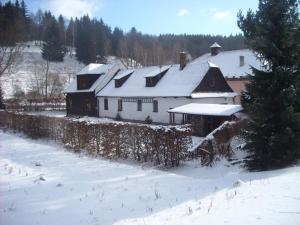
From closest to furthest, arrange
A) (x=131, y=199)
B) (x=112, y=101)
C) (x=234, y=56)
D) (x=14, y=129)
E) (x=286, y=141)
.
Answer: (x=131, y=199), (x=286, y=141), (x=14, y=129), (x=112, y=101), (x=234, y=56)

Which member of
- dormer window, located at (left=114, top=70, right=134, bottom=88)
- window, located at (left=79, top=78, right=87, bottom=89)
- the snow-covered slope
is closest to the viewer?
dormer window, located at (left=114, top=70, right=134, bottom=88)

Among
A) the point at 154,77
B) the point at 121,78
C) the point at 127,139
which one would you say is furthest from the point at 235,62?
the point at 127,139

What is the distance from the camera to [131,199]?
26.2 ft

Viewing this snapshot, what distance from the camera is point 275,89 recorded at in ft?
38.5

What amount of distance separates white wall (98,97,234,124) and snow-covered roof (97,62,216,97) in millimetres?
630

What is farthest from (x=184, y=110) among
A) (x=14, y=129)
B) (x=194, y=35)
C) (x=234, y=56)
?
(x=194, y=35)

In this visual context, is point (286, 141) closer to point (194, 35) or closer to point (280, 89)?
point (280, 89)

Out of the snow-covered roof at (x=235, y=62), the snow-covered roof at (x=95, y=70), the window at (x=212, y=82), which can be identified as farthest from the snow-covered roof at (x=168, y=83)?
the snow-covered roof at (x=235, y=62)

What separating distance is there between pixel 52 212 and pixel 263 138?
733 centimetres

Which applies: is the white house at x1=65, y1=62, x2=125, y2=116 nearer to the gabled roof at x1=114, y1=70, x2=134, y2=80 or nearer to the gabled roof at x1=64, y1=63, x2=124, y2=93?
the gabled roof at x1=64, y1=63, x2=124, y2=93

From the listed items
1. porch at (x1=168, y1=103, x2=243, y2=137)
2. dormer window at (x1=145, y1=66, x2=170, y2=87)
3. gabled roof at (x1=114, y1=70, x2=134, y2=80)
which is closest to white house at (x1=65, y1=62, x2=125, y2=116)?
gabled roof at (x1=114, y1=70, x2=134, y2=80)

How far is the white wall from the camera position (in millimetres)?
30739

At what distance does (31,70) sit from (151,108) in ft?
175

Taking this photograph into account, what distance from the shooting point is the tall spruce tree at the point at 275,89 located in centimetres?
1130
